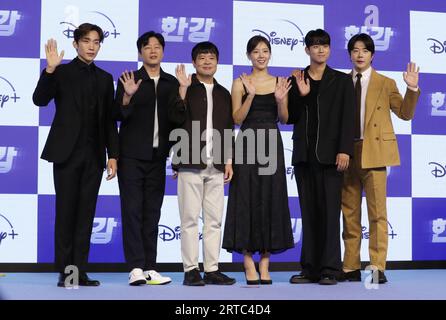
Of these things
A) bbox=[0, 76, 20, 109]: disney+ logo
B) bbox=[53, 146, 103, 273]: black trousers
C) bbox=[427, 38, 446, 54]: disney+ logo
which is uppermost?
bbox=[427, 38, 446, 54]: disney+ logo

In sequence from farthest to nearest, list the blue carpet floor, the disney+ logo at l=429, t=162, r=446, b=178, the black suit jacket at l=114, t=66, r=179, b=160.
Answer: the disney+ logo at l=429, t=162, r=446, b=178 → the black suit jacket at l=114, t=66, r=179, b=160 → the blue carpet floor

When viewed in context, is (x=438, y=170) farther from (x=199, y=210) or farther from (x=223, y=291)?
(x=223, y=291)

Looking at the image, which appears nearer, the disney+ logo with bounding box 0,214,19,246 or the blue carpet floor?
the blue carpet floor

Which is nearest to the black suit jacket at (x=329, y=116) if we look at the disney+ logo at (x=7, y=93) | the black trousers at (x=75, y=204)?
the black trousers at (x=75, y=204)

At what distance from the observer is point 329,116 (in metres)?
4.25

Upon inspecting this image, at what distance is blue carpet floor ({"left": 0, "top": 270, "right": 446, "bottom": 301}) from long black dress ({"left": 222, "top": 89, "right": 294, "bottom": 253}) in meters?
0.27

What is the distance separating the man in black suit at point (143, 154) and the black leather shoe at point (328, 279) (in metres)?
0.93

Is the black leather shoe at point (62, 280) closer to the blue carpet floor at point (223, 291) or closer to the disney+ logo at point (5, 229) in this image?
the blue carpet floor at point (223, 291)

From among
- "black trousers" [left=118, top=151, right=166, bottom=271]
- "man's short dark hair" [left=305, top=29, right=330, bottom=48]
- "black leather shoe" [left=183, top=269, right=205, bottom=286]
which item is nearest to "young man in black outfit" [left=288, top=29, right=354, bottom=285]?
"man's short dark hair" [left=305, top=29, right=330, bottom=48]

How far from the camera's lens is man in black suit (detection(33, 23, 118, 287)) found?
4.02 meters

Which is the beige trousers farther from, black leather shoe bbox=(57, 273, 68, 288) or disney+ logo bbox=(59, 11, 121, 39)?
disney+ logo bbox=(59, 11, 121, 39)

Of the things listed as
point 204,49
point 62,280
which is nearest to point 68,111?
point 204,49
